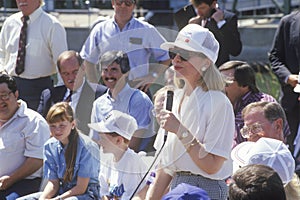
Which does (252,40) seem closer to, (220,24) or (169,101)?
(220,24)

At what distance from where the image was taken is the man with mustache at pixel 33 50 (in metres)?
6.40

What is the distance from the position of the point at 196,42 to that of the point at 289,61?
7.83 ft

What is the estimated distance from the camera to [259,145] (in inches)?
155

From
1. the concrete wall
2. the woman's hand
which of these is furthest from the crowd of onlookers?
the concrete wall

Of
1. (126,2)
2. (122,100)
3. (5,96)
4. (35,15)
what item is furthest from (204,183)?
(35,15)

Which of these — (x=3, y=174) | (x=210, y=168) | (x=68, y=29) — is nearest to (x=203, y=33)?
(x=210, y=168)

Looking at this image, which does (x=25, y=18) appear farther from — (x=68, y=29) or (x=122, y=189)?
(x=68, y=29)

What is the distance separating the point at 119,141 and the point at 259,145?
85 cm

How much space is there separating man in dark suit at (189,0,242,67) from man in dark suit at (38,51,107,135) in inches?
40.5

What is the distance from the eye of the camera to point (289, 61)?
615 cm

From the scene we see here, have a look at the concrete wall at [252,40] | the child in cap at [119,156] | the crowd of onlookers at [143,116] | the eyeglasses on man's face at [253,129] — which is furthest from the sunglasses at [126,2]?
the concrete wall at [252,40]

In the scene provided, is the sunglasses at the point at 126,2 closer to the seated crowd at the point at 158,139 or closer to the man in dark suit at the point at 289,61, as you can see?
the seated crowd at the point at 158,139

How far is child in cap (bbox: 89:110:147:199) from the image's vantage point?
4.23 metres

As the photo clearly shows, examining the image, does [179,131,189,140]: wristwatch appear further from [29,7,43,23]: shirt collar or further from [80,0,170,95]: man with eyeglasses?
[29,7,43,23]: shirt collar
